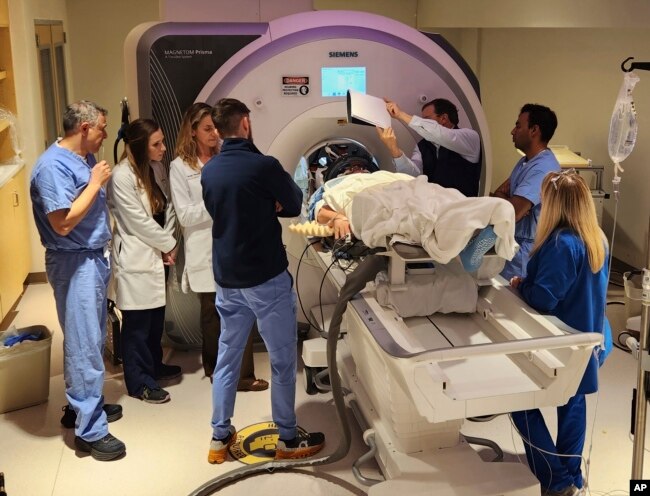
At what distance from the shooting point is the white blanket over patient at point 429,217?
227 cm

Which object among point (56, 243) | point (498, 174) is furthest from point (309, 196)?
point (498, 174)

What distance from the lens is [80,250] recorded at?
295cm

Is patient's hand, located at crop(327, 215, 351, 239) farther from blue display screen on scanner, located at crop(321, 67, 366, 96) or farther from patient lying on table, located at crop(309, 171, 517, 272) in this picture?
blue display screen on scanner, located at crop(321, 67, 366, 96)

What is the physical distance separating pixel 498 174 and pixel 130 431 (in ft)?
14.6

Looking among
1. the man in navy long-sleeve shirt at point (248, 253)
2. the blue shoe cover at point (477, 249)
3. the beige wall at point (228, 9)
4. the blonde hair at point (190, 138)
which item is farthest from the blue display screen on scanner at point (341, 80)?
the blue shoe cover at point (477, 249)

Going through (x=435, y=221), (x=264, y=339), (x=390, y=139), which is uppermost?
(x=390, y=139)

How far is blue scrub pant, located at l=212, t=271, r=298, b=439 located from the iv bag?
4.58 feet

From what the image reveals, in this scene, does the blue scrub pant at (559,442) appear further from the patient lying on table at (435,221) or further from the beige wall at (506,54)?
the beige wall at (506,54)

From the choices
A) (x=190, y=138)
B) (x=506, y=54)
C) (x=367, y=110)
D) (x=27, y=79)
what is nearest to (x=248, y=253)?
(x=190, y=138)

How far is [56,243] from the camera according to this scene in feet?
9.58

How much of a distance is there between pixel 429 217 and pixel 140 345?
1.69 m

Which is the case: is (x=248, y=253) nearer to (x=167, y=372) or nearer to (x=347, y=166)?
(x=347, y=166)

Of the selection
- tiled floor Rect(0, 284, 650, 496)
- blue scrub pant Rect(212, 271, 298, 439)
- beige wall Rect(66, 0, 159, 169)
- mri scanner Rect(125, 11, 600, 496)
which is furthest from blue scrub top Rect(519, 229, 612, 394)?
beige wall Rect(66, 0, 159, 169)

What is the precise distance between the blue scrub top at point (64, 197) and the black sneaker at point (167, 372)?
2.96ft
